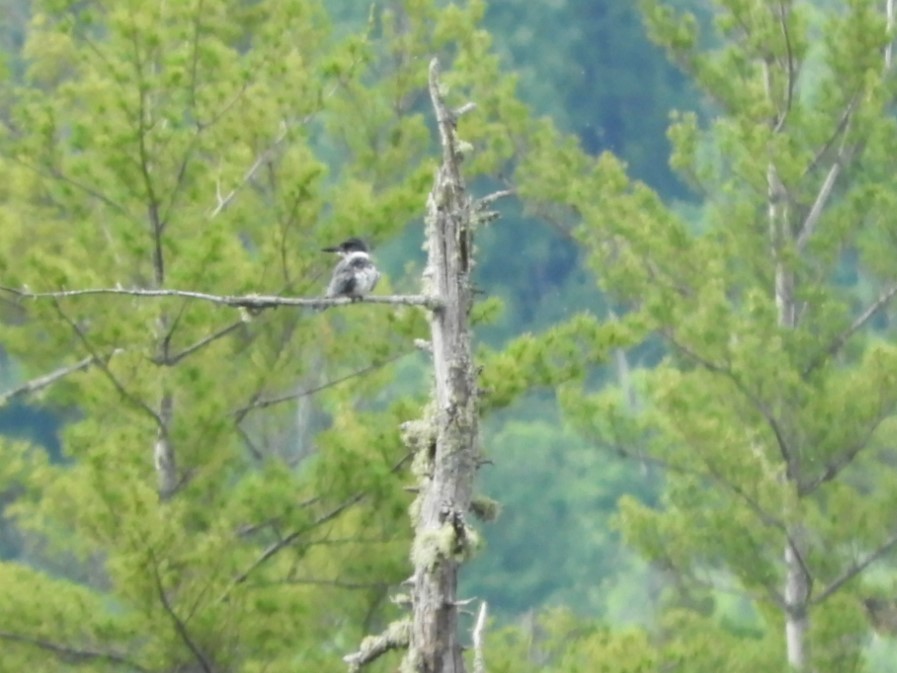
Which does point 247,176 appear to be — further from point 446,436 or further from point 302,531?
point 446,436

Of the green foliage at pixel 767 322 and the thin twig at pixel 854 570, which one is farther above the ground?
the green foliage at pixel 767 322

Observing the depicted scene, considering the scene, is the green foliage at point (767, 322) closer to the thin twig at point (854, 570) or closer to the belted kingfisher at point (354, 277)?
the thin twig at point (854, 570)

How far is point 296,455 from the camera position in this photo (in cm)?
1248

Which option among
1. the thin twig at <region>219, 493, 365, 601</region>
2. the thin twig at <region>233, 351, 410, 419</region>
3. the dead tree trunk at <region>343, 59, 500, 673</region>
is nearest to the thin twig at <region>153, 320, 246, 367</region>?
the thin twig at <region>233, 351, 410, 419</region>

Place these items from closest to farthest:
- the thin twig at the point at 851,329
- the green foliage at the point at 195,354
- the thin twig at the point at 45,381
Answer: the thin twig at the point at 45,381
the green foliage at the point at 195,354
the thin twig at the point at 851,329

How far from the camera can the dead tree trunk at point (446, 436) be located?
6359 millimetres

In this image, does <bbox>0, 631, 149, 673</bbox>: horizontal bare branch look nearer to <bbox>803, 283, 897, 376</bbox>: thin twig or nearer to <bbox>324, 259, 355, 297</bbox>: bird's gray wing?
<bbox>324, 259, 355, 297</bbox>: bird's gray wing

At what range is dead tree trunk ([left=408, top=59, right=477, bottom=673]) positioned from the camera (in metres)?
6.36

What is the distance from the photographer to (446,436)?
21.2 ft

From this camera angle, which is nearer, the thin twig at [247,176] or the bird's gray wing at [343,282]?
the bird's gray wing at [343,282]

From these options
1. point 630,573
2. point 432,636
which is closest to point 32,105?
point 432,636

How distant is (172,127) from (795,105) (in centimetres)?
473

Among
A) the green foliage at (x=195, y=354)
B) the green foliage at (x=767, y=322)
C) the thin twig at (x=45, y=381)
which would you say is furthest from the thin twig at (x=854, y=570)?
the thin twig at (x=45, y=381)

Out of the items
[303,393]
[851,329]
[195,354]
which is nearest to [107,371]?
[195,354]
